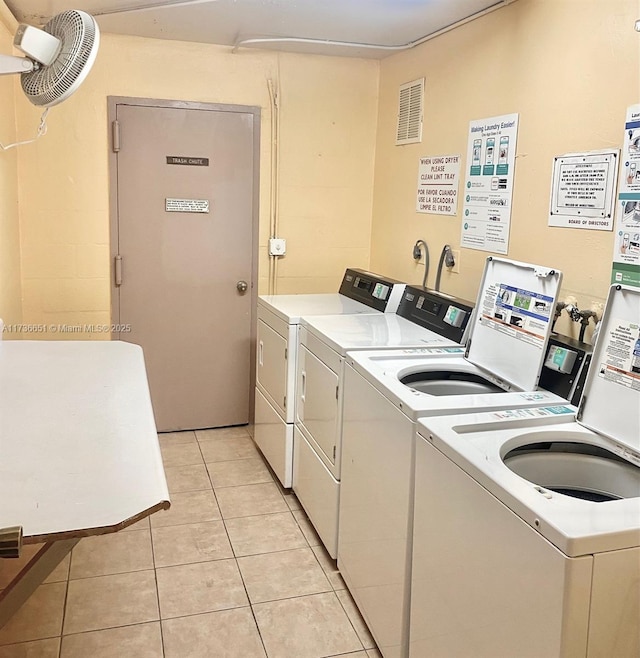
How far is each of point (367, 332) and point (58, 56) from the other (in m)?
1.60

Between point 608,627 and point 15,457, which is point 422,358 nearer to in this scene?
point 608,627

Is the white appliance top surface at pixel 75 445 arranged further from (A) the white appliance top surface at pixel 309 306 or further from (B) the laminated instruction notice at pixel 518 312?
(B) the laminated instruction notice at pixel 518 312

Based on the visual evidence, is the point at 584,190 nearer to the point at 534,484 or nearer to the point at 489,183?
the point at 489,183

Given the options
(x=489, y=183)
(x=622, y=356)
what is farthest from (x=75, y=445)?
(x=489, y=183)

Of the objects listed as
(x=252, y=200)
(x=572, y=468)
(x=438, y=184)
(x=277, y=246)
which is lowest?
(x=572, y=468)

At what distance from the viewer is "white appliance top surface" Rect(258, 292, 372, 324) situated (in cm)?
330

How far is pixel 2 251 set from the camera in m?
3.20

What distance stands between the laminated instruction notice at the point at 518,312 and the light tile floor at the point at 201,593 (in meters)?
1.20

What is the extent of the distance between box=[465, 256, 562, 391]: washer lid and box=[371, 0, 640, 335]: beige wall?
25 centimetres

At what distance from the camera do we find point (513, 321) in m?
2.31

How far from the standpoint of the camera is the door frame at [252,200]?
3.76m

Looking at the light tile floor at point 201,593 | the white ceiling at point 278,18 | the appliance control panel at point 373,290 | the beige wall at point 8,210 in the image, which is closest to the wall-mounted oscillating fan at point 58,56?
the white ceiling at point 278,18

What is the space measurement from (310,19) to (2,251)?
74.4 inches

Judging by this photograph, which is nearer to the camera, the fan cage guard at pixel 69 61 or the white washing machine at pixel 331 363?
the fan cage guard at pixel 69 61
